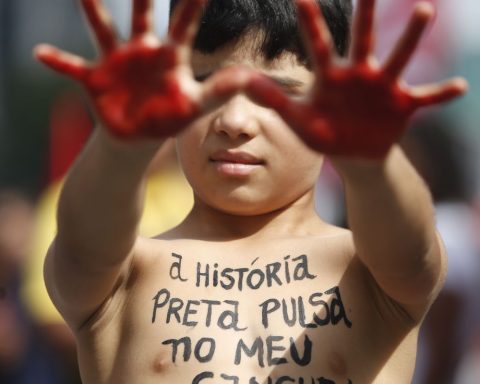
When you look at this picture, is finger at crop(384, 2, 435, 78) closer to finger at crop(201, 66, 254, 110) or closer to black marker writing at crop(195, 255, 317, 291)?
finger at crop(201, 66, 254, 110)

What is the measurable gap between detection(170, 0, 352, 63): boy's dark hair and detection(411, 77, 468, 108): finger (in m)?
0.79

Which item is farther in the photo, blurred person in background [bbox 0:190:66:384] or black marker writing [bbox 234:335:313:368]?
blurred person in background [bbox 0:190:66:384]

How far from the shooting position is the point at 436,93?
2426 mm

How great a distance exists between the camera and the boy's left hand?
2.38 meters

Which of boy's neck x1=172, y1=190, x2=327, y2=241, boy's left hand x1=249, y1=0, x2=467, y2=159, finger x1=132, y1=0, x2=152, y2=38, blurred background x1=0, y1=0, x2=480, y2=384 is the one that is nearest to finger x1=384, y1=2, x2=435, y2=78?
boy's left hand x1=249, y1=0, x2=467, y2=159

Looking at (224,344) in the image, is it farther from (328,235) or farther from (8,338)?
(8,338)

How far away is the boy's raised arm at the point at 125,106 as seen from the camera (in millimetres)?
2375

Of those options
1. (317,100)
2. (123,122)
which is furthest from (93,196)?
(317,100)

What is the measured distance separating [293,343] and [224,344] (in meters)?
0.15

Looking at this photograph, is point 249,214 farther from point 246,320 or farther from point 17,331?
point 17,331

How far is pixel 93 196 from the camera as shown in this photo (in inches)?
103

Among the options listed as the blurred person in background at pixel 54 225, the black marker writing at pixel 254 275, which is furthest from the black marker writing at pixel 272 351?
the blurred person in background at pixel 54 225

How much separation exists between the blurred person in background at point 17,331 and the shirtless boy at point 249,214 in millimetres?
2468

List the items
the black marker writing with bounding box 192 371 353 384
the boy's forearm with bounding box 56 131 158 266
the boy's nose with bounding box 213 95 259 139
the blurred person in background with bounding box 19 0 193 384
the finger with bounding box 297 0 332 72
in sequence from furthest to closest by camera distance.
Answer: the blurred person in background with bounding box 19 0 193 384
the boy's nose with bounding box 213 95 259 139
the black marker writing with bounding box 192 371 353 384
the boy's forearm with bounding box 56 131 158 266
the finger with bounding box 297 0 332 72
